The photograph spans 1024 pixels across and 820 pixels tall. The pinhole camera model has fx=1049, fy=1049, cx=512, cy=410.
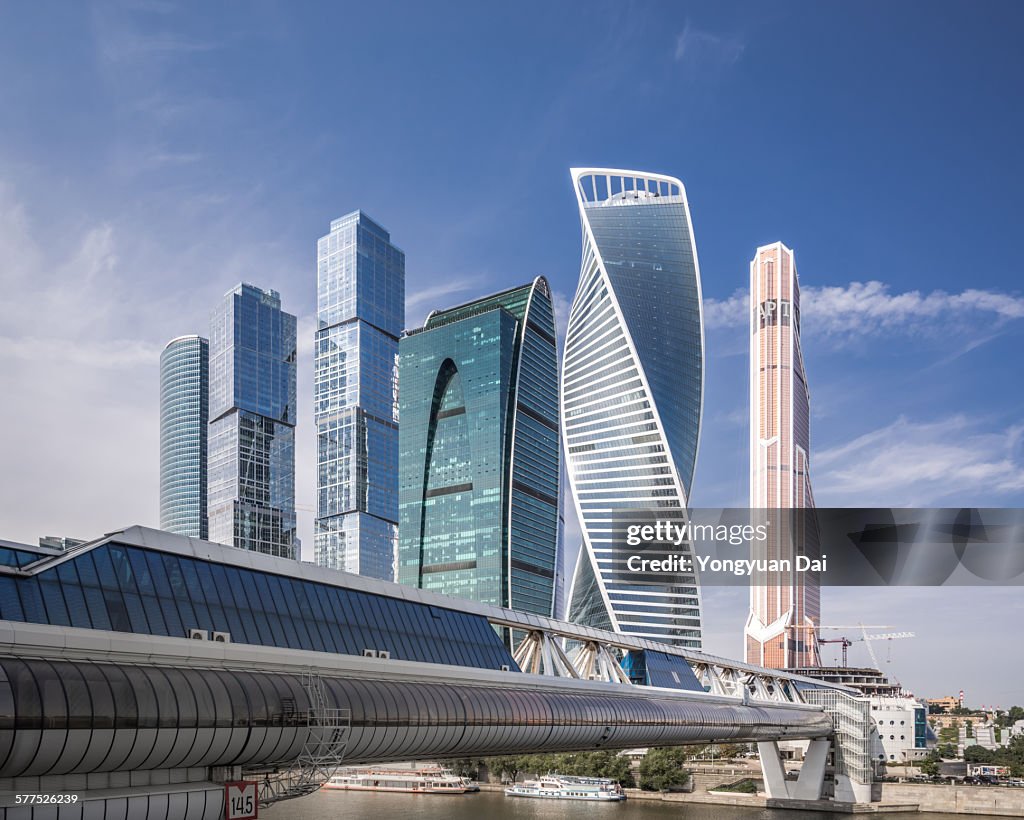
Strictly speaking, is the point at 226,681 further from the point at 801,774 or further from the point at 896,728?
the point at 896,728

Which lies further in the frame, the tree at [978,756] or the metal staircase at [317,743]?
the tree at [978,756]

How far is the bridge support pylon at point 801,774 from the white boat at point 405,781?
97.9 feet

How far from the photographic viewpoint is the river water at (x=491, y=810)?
73062mm

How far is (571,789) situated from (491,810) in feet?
61.2

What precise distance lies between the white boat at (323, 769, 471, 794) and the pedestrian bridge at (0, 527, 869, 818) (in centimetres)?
6098

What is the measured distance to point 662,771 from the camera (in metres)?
100

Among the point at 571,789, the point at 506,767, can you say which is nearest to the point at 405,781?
the point at 506,767

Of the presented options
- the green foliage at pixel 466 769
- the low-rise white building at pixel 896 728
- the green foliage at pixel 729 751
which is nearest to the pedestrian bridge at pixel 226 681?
the green foliage at pixel 466 769

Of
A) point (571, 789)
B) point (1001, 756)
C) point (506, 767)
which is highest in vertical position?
point (571, 789)

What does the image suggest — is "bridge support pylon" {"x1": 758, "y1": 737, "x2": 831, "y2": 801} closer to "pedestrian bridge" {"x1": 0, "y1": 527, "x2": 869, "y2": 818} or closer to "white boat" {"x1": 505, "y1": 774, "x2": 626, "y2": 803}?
"white boat" {"x1": 505, "y1": 774, "x2": 626, "y2": 803}

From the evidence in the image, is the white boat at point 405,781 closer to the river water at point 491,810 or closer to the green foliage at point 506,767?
the river water at point 491,810

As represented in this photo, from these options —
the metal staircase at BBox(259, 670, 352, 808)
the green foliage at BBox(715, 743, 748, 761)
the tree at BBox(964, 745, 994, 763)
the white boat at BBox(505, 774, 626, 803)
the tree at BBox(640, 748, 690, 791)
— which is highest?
the metal staircase at BBox(259, 670, 352, 808)

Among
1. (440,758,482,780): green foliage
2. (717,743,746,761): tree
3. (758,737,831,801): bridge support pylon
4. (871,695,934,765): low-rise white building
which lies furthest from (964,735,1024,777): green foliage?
(440,758,482,780): green foliage

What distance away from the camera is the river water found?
73.1m
